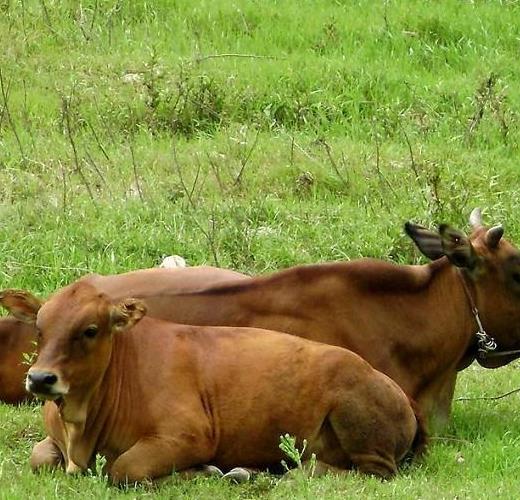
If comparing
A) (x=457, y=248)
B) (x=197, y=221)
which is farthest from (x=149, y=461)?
(x=197, y=221)

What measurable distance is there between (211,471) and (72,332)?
103 cm

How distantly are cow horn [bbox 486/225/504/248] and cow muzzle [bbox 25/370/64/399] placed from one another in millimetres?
3031

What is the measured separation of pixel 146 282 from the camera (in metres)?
9.73

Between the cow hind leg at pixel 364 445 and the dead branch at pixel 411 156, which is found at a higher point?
the cow hind leg at pixel 364 445

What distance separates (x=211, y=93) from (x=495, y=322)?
6.41 metres

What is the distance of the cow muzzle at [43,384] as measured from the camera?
795 cm

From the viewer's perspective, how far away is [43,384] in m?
7.98

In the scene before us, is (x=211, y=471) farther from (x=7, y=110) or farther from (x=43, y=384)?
(x=7, y=110)

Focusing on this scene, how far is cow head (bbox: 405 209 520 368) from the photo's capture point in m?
9.92

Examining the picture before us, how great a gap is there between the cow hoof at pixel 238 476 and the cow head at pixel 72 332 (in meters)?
0.80

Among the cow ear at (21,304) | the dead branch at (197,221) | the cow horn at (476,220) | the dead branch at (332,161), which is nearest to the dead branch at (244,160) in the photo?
the dead branch at (197,221)

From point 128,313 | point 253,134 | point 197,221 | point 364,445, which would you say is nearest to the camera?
point 128,313

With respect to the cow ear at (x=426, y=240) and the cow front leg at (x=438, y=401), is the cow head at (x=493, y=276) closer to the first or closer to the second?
the cow ear at (x=426, y=240)

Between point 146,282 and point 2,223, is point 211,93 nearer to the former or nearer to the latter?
point 2,223
